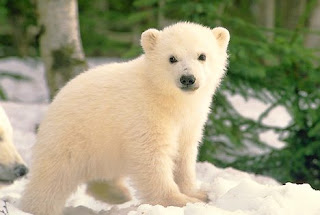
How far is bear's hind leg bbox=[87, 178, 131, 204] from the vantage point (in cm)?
495

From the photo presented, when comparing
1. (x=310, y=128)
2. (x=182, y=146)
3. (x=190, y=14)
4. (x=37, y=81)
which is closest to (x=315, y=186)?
(x=310, y=128)

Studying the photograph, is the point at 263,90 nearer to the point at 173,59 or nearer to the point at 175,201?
the point at 173,59

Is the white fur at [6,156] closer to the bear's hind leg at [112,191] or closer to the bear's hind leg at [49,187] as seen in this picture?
the bear's hind leg at [49,187]

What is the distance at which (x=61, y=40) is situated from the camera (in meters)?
7.18

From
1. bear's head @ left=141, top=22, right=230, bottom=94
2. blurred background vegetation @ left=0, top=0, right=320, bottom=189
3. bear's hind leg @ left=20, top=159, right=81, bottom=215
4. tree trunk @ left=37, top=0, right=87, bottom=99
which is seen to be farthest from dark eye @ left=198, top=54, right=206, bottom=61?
tree trunk @ left=37, top=0, right=87, bottom=99

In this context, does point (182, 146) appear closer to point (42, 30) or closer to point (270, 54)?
point (270, 54)

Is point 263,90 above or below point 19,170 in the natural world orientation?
below

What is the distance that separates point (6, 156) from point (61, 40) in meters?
2.97

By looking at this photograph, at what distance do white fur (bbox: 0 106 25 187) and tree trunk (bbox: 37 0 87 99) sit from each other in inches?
103

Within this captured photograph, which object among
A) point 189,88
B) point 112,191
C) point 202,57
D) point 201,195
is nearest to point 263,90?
point 112,191

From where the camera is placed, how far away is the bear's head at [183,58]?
13.2 feet

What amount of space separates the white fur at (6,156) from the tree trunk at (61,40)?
2.60 m

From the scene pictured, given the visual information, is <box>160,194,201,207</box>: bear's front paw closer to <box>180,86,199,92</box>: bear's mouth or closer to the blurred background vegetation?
<box>180,86,199,92</box>: bear's mouth

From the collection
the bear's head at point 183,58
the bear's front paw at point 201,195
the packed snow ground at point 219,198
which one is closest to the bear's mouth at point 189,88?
the bear's head at point 183,58
